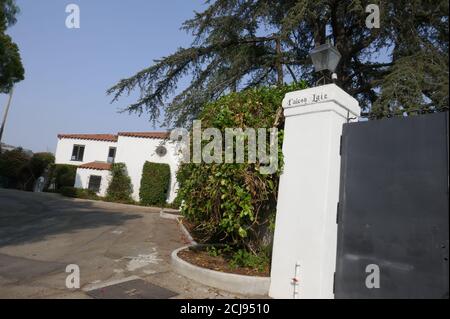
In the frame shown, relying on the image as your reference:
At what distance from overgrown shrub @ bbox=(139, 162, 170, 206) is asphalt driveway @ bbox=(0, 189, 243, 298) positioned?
40.8 ft

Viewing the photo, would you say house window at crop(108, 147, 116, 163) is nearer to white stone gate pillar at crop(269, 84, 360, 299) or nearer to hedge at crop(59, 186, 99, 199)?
hedge at crop(59, 186, 99, 199)

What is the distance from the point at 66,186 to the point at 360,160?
28.2m

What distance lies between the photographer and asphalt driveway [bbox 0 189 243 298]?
5262mm

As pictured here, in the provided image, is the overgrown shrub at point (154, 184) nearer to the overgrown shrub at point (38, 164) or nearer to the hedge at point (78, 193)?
the hedge at point (78, 193)

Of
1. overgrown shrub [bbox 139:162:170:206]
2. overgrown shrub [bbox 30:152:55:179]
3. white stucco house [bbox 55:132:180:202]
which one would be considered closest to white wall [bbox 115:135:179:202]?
white stucco house [bbox 55:132:180:202]

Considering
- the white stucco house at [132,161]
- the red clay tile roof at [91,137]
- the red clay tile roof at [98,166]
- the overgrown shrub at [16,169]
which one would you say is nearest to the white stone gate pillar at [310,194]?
the white stucco house at [132,161]

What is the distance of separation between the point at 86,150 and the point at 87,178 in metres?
4.46

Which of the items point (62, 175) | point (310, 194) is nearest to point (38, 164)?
point (62, 175)

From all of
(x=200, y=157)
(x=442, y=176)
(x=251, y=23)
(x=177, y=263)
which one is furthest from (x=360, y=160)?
(x=251, y=23)

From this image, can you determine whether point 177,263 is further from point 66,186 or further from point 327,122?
point 66,186

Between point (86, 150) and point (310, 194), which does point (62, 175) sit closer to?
point (86, 150)

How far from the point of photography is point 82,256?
24.3 feet

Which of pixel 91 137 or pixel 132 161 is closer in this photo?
pixel 132 161

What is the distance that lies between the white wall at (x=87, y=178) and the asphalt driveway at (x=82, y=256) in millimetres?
14970
